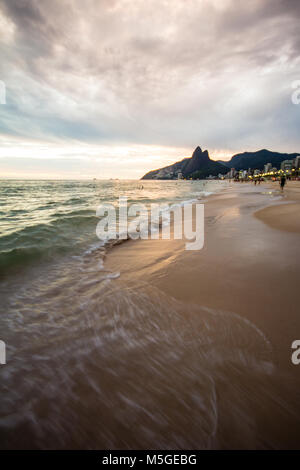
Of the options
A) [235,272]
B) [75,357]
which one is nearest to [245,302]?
[235,272]

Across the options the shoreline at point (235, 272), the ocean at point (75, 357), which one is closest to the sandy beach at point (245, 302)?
the shoreline at point (235, 272)

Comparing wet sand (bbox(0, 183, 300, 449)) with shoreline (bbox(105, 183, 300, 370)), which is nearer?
wet sand (bbox(0, 183, 300, 449))

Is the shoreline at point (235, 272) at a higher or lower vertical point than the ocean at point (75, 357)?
higher

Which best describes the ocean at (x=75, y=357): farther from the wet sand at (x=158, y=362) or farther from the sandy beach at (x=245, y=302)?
the sandy beach at (x=245, y=302)

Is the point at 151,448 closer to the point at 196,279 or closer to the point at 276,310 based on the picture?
the point at 276,310

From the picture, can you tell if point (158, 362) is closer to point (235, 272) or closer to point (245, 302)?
point (245, 302)

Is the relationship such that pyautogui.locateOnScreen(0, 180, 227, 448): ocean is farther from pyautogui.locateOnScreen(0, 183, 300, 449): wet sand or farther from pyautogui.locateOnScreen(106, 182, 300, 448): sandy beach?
pyautogui.locateOnScreen(106, 182, 300, 448): sandy beach

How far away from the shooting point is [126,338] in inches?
94.7

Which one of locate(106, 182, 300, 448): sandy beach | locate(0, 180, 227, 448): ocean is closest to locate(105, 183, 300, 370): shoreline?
locate(106, 182, 300, 448): sandy beach

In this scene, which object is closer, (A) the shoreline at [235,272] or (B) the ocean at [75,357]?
(B) the ocean at [75,357]

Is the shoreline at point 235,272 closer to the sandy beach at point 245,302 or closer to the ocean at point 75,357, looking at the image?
the sandy beach at point 245,302

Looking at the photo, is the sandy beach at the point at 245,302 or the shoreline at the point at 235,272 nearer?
the sandy beach at the point at 245,302

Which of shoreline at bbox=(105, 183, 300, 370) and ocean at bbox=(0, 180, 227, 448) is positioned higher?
shoreline at bbox=(105, 183, 300, 370)
